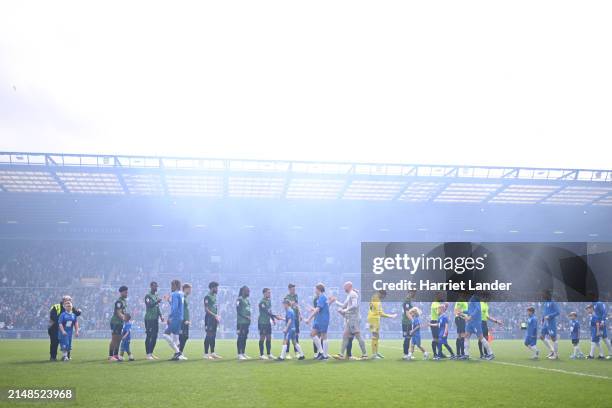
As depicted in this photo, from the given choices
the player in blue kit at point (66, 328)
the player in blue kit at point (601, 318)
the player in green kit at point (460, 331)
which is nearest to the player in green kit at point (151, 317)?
the player in blue kit at point (66, 328)

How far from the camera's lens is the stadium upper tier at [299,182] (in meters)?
42.4

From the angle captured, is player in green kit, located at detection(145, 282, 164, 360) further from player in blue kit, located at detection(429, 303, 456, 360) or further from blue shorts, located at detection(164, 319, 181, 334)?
player in blue kit, located at detection(429, 303, 456, 360)

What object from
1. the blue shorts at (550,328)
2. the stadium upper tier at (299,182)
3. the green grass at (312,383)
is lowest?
the green grass at (312,383)

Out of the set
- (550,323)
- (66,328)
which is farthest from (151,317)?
(550,323)

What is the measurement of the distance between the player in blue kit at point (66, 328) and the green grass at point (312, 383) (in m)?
0.64

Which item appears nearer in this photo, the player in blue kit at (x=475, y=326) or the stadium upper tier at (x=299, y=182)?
the player in blue kit at (x=475, y=326)

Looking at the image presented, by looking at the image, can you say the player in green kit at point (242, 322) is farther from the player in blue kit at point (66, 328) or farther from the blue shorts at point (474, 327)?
the blue shorts at point (474, 327)

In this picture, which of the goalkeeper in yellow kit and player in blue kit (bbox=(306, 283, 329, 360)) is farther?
the goalkeeper in yellow kit

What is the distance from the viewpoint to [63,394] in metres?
9.52

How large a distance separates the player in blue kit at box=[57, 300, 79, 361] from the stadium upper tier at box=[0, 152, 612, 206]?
24.9m

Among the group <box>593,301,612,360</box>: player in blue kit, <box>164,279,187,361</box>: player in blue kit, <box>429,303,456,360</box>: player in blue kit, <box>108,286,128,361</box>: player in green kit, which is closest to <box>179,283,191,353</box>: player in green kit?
<box>164,279,187,361</box>: player in blue kit

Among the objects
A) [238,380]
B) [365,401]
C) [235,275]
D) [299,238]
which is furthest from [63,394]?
[299,238]

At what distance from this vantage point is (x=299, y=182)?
46281 millimetres

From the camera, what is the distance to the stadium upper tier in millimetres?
42375
